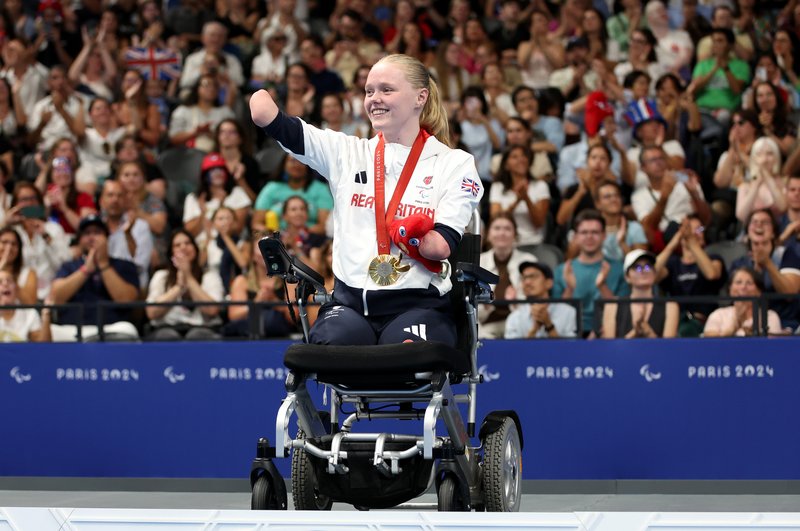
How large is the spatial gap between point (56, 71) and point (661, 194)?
20.0 feet

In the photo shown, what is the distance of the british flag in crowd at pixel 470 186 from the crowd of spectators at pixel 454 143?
313 centimetres

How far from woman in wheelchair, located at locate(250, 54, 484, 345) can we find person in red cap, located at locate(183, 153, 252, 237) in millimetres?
5729

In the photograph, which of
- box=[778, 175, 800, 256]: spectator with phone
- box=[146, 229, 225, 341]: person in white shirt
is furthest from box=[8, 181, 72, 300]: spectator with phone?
box=[778, 175, 800, 256]: spectator with phone

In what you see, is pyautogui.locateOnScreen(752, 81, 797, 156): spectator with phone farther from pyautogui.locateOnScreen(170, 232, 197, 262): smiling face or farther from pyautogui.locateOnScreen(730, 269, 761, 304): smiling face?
pyautogui.locateOnScreen(170, 232, 197, 262): smiling face

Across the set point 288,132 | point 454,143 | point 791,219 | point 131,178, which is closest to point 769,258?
point 791,219

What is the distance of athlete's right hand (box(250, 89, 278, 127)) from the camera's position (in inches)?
239

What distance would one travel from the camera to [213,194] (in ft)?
39.8

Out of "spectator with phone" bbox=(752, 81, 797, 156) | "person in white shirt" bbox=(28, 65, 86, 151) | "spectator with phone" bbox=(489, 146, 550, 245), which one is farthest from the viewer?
"person in white shirt" bbox=(28, 65, 86, 151)

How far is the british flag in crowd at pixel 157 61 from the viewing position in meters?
14.4

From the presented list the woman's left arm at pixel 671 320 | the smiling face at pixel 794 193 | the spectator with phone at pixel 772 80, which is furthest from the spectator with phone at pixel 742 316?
the spectator with phone at pixel 772 80

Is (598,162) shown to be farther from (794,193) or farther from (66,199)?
(66,199)

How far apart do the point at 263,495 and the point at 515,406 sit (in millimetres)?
3759

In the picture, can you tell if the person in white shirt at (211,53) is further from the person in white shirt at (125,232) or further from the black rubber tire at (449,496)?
the black rubber tire at (449,496)

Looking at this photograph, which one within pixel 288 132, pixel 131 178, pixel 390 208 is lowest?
pixel 131 178
